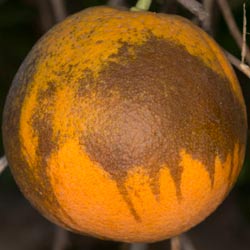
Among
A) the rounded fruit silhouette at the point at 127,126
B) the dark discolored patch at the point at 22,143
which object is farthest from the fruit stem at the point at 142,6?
the dark discolored patch at the point at 22,143

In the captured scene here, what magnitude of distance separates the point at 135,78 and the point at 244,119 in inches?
7.5

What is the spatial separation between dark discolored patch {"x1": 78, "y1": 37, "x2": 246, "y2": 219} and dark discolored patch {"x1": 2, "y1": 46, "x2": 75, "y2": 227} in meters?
0.06

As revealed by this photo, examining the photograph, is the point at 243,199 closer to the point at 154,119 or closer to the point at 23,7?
the point at 23,7

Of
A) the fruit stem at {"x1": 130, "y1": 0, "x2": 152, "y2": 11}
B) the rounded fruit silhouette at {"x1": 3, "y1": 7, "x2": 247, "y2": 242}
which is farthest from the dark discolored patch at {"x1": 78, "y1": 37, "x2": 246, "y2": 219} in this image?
the fruit stem at {"x1": 130, "y1": 0, "x2": 152, "y2": 11}

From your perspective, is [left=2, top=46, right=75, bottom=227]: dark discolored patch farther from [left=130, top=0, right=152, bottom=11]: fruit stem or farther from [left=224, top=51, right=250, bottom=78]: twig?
[left=224, top=51, right=250, bottom=78]: twig

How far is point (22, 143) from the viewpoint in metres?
0.97

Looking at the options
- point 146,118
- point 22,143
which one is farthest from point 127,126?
point 22,143

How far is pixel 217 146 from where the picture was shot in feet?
3.12

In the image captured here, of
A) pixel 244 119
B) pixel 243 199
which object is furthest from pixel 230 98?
pixel 243 199

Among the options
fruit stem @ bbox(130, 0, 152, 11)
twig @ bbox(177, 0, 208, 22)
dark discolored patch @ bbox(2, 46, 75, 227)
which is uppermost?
fruit stem @ bbox(130, 0, 152, 11)

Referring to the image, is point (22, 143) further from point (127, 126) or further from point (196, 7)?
point (196, 7)

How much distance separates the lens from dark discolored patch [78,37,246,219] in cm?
92

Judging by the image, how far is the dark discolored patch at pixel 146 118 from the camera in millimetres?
915

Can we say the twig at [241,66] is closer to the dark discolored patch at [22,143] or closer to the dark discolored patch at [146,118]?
the dark discolored patch at [146,118]
